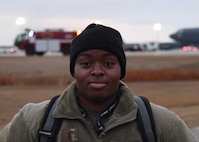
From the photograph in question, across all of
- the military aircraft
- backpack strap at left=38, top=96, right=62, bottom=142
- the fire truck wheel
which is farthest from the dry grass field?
the military aircraft

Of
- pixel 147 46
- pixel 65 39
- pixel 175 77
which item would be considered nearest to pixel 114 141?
pixel 175 77

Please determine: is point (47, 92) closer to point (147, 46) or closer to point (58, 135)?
point (58, 135)

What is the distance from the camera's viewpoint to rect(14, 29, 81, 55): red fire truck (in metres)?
64.6

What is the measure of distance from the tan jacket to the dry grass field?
11.3 m

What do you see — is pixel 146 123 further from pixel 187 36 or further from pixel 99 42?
pixel 187 36

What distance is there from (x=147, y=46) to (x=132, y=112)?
4681 inches

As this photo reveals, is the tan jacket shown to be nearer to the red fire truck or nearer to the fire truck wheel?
the red fire truck

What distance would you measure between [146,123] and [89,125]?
296 mm

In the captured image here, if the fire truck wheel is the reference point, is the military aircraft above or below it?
below

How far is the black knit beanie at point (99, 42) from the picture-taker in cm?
285

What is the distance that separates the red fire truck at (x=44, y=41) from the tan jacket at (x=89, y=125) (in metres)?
61.7

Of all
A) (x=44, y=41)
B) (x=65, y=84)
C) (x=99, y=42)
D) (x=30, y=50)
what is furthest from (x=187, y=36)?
(x=99, y=42)

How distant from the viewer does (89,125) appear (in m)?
2.75

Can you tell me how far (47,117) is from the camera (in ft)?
9.24
